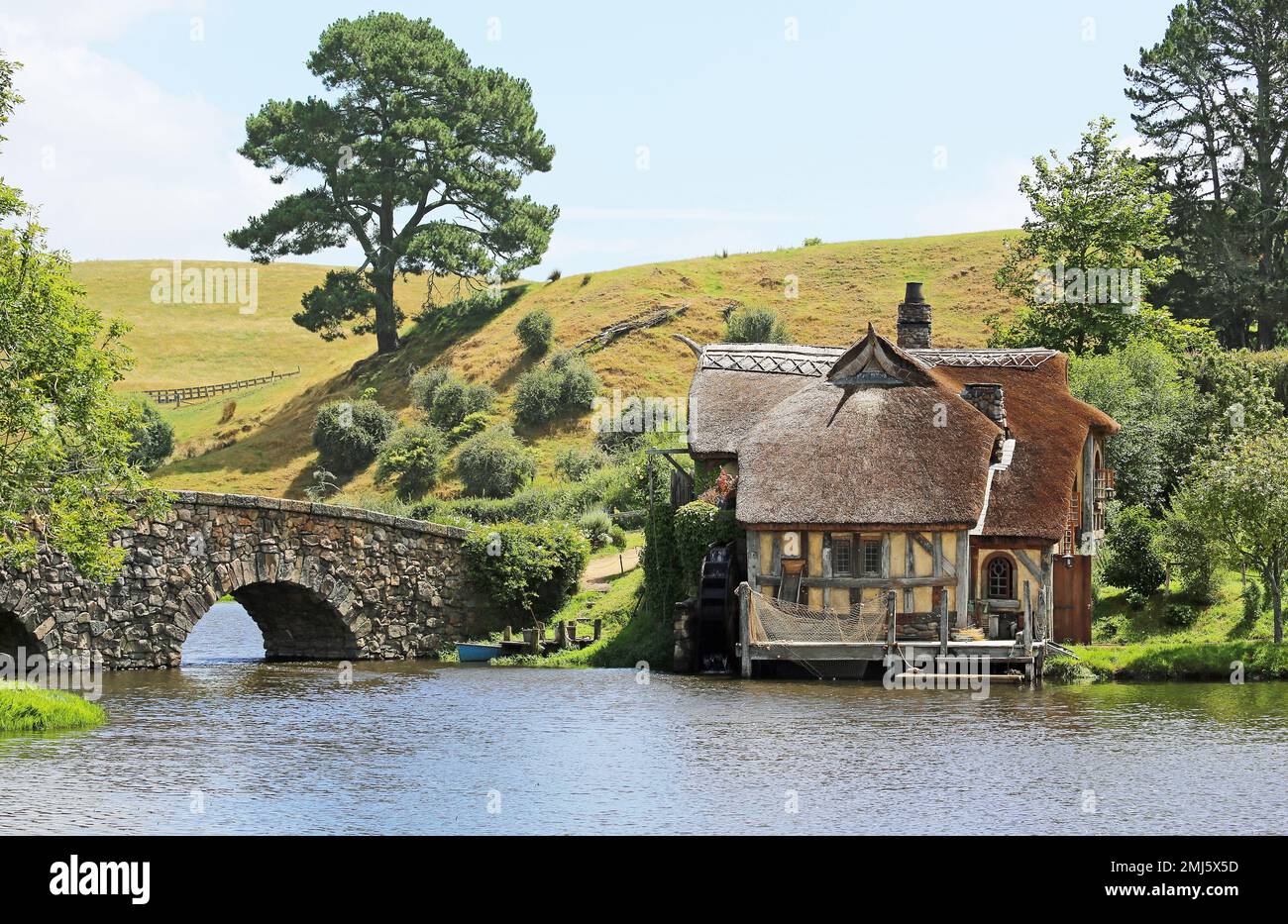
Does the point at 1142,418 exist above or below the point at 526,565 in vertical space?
above

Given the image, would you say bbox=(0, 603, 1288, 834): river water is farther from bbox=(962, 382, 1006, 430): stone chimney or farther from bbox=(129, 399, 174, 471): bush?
bbox=(129, 399, 174, 471): bush

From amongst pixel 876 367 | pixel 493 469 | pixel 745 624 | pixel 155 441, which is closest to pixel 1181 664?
pixel 745 624

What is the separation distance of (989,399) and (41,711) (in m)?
24.5

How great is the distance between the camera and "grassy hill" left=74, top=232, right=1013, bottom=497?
88562 mm

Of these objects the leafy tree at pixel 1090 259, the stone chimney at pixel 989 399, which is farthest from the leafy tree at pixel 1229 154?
the stone chimney at pixel 989 399

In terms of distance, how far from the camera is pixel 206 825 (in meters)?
22.0

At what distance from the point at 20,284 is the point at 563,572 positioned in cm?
1967

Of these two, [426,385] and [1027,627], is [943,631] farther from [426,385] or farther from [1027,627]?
→ [426,385]

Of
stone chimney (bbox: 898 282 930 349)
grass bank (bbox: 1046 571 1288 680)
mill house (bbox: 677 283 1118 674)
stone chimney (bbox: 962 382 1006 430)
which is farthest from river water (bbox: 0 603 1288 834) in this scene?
stone chimney (bbox: 898 282 930 349)

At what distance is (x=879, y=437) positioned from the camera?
40.3 m

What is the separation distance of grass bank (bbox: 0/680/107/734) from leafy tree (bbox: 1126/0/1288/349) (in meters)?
58.1

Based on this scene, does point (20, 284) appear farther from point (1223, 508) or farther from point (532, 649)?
point (1223, 508)

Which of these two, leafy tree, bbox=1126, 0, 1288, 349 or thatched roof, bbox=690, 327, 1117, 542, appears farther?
leafy tree, bbox=1126, 0, 1288, 349
